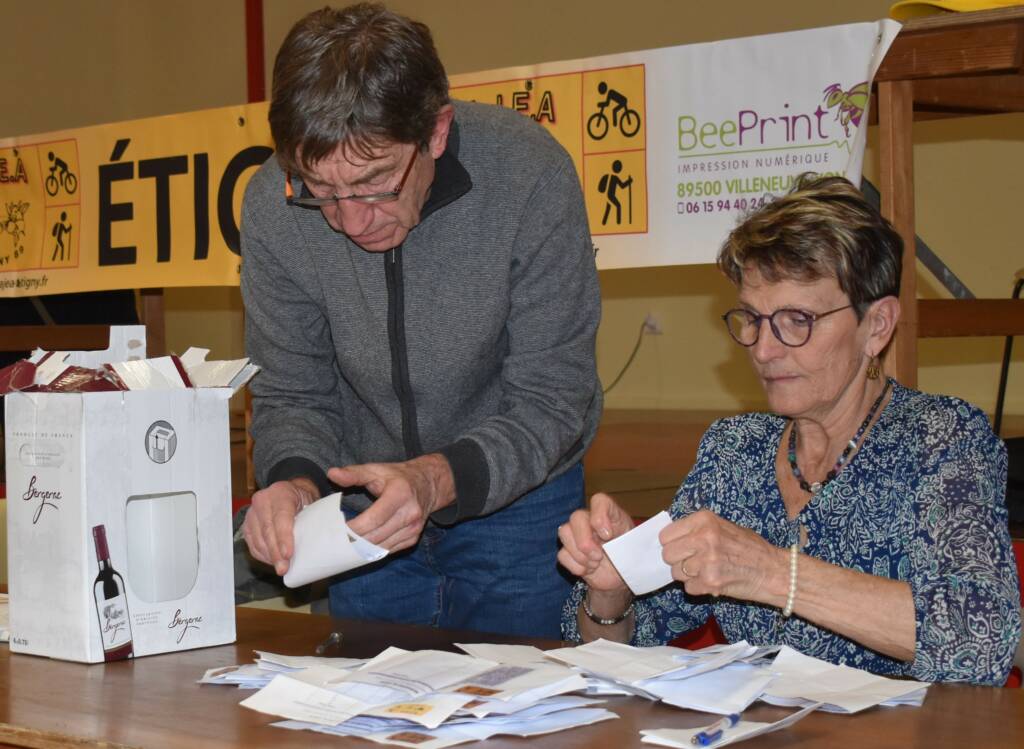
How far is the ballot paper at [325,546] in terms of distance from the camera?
5.07 feet

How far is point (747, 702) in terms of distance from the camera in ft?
4.10

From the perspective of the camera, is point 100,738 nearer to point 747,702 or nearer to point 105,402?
point 105,402

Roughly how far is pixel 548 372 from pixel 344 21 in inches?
22.7

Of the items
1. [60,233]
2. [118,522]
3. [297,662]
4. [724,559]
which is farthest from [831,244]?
[60,233]

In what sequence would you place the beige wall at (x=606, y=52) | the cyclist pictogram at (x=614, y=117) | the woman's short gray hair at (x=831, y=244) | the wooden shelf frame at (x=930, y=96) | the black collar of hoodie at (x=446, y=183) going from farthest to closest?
the beige wall at (x=606, y=52) → the cyclist pictogram at (x=614, y=117) → the wooden shelf frame at (x=930, y=96) → the black collar of hoodie at (x=446, y=183) → the woman's short gray hair at (x=831, y=244)

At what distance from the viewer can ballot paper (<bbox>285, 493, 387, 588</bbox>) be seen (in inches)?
60.9

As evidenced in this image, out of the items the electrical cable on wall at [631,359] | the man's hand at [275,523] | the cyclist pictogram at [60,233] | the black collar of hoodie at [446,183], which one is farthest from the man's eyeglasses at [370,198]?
the electrical cable on wall at [631,359]

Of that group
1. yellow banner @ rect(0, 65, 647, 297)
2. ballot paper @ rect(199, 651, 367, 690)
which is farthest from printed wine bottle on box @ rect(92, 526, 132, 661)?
yellow banner @ rect(0, 65, 647, 297)

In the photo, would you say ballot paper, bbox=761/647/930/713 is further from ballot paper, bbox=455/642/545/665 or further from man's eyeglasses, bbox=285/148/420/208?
man's eyeglasses, bbox=285/148/420/208

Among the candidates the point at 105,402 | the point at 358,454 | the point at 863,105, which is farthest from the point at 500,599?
the point at 863,105

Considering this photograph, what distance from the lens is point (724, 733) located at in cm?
117

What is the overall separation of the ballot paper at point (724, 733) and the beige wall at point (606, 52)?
226 inches

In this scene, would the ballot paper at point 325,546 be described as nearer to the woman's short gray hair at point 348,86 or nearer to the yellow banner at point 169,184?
the woman's short gray hair at point 348,86

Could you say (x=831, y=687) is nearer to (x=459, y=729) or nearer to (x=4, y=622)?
(x=459, y=729)
